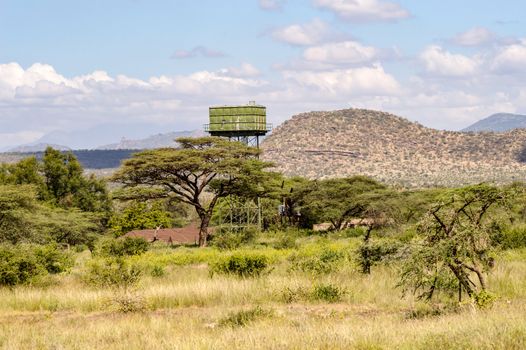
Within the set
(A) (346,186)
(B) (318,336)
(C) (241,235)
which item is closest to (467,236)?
(B) (318,336)

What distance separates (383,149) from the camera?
6870 inches

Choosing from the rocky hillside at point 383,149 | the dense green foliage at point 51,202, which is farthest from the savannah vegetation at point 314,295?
the rocky hillside at point 383,149

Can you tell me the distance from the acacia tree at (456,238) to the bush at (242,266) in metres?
8.06

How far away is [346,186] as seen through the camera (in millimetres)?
60906

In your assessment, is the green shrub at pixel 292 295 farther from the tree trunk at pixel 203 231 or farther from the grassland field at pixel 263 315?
the tree trunk at pixel 203 231

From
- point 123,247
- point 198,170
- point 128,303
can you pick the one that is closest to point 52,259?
point 128,303

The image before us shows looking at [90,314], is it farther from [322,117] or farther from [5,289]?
[322,117]

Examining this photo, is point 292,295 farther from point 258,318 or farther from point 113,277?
point 113,277

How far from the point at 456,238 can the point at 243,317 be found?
13.3 ft

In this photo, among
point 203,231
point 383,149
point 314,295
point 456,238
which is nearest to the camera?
point 456,238

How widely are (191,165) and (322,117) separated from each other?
14971 cm

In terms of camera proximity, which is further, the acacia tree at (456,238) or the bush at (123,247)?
the bush at (123,247)

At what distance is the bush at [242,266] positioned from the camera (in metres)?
20.8

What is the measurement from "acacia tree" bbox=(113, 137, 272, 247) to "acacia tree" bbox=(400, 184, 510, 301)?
31865mm
